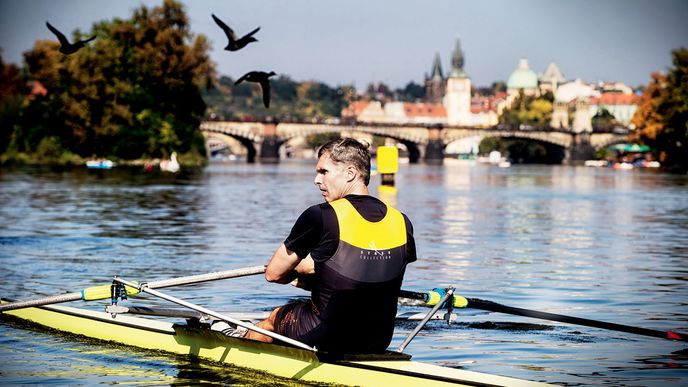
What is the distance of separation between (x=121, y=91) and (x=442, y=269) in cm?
6955

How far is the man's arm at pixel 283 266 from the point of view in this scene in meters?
9.07

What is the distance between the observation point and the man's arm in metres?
9.07

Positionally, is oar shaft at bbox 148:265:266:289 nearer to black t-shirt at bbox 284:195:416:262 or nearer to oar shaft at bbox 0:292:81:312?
oar shaft at bbox 0:292:81:312

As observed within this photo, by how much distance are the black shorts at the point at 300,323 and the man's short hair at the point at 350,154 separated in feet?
3.76

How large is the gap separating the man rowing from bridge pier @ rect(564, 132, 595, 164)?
518 feet

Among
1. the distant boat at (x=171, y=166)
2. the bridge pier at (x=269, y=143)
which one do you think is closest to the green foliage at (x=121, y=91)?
the distant boat at (x=171, y=166)

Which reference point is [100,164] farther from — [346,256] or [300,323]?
[346,256]

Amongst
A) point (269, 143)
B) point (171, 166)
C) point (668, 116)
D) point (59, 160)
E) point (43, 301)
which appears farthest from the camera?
point (269, 143)

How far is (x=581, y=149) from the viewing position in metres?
165

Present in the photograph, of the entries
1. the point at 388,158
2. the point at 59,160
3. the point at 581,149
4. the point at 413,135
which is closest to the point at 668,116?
the point at 59,160

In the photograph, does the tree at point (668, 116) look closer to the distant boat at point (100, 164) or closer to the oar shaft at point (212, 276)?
the distant boat at point (100, 164)

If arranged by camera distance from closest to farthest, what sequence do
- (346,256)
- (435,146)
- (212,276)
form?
A: (346,256) → (212,276) → (435,146)

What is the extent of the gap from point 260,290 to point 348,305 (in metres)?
8.11

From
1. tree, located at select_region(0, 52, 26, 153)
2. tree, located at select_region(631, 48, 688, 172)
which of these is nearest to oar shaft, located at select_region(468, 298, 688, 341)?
tree, located at select_region(0, 52, 26, 153)
